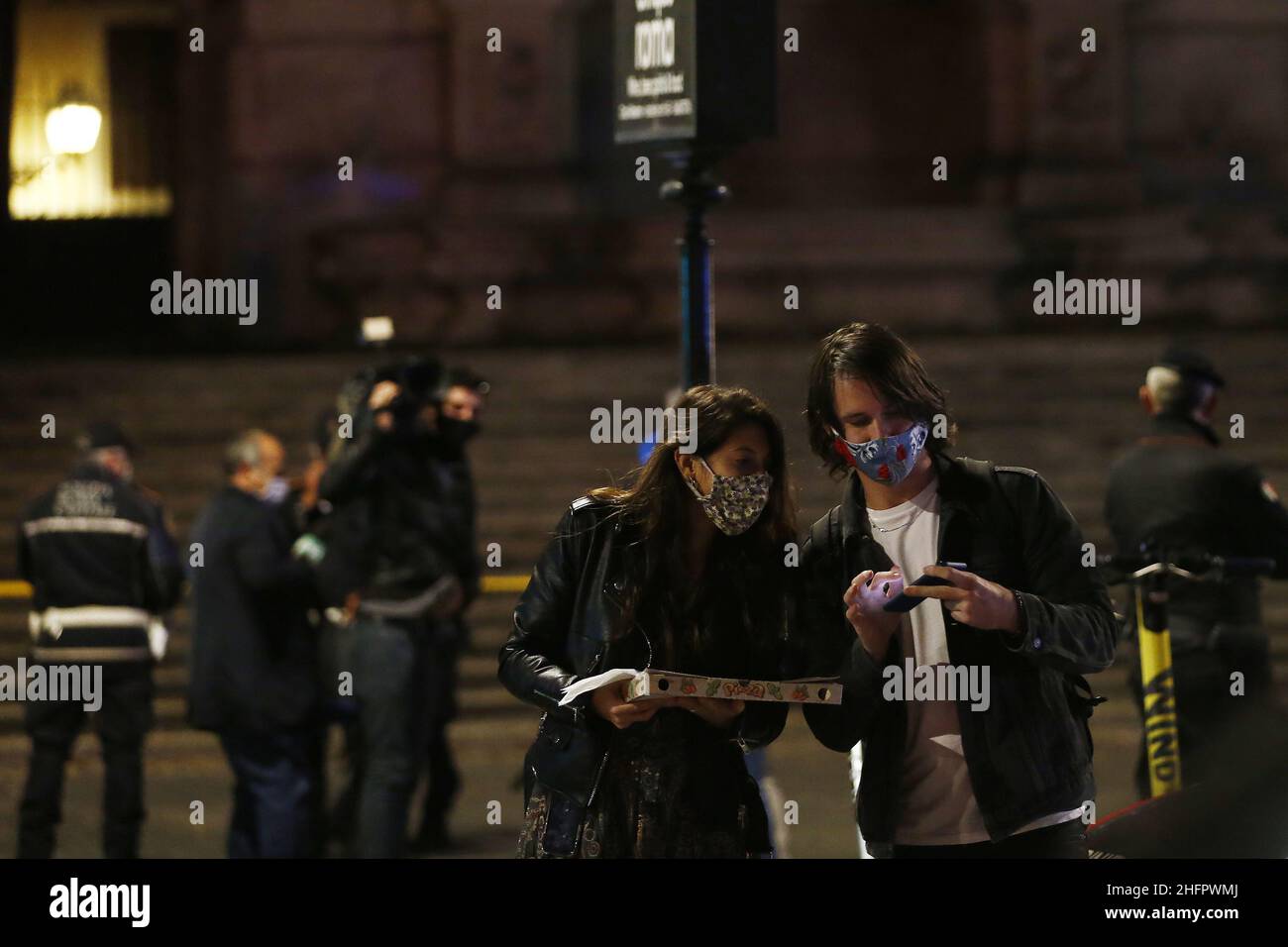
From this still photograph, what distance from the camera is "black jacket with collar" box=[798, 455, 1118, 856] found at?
12.4 feet

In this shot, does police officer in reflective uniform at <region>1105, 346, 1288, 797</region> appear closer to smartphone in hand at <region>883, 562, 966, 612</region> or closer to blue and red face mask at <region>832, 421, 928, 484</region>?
blue and red face mask at <region>832, 421, 928, 484</region>

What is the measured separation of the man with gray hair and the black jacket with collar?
402 cm

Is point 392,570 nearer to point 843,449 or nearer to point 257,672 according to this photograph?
point 257,672

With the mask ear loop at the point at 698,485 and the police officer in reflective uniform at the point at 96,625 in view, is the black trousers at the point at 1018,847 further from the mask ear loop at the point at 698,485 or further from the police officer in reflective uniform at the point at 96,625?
the police officer in reflective uniform at the point at 96,625

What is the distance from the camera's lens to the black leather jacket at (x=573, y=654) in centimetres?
382

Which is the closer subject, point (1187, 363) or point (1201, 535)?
point (1201, 535)

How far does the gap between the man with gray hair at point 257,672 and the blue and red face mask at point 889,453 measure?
4105 millimetres

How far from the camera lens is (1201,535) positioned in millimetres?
6938

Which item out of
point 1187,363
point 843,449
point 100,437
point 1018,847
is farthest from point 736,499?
point 100,437

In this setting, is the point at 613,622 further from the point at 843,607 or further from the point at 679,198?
the point at 679,198

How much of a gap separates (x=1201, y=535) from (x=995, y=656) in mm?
3351

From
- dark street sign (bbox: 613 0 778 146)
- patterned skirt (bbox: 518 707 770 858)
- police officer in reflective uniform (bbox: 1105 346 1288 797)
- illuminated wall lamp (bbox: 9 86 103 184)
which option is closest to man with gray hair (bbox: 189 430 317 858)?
dark street sign (bbox: 613 0 778 146)

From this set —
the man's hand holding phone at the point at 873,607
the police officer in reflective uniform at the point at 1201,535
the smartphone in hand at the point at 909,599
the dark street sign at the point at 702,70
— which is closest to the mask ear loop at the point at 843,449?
the man's hand holding phone at the point at 873,607
